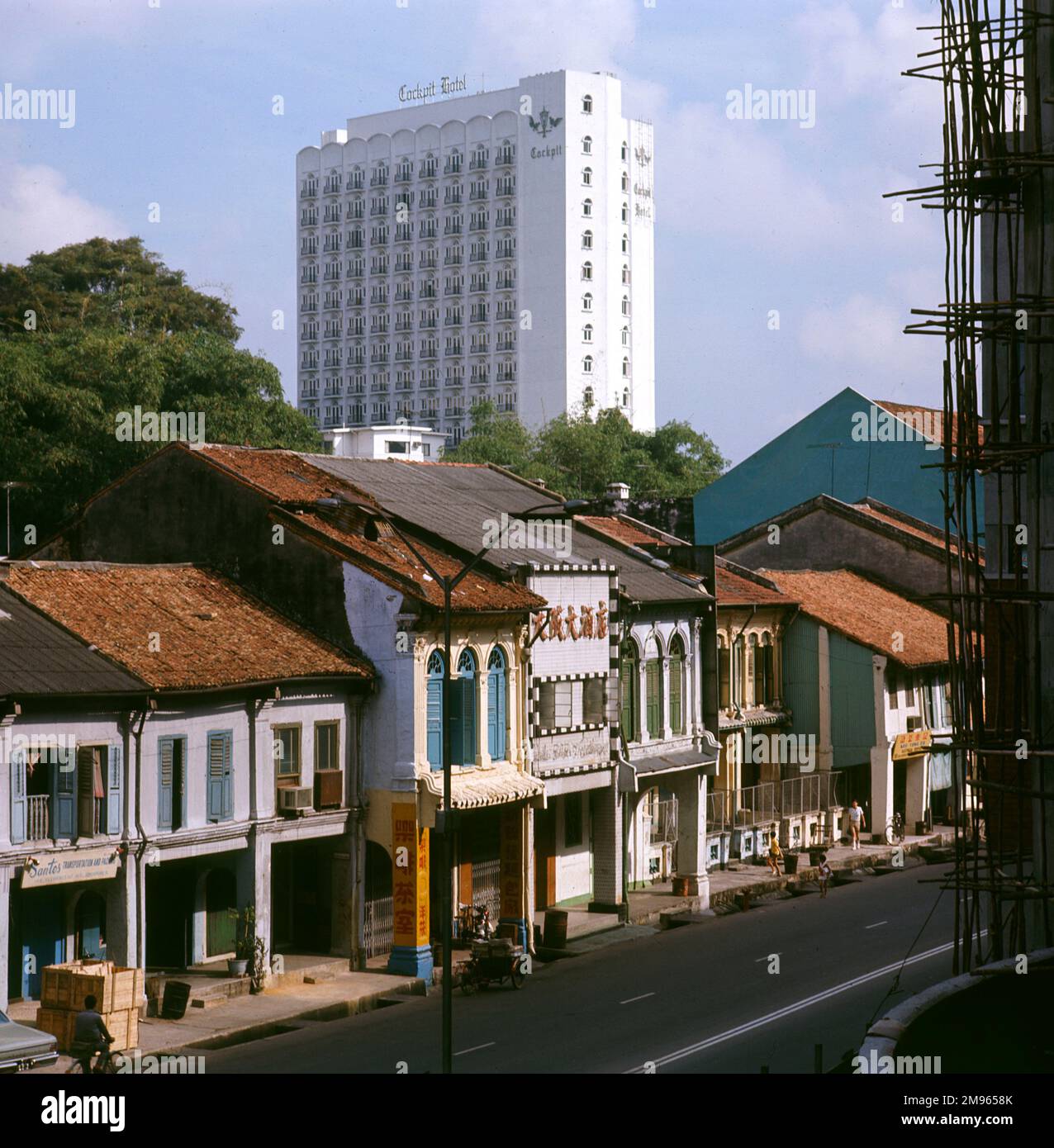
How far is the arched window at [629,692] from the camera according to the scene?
47969mm

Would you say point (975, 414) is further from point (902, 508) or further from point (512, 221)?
point (512, 221)

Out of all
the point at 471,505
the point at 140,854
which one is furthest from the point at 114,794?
the point at 471,505

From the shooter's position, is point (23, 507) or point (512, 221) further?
point (512, 221)

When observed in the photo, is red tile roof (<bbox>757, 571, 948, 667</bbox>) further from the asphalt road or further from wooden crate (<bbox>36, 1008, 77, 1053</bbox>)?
wooden crate (<bbox>36, 1008, 77, 1053</bbox>)

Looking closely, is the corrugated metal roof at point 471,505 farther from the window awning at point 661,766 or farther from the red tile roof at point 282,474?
the window awning at point 661,766

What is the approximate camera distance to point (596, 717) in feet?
150

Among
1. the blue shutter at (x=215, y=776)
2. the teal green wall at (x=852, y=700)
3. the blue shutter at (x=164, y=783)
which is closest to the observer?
the blue shutter at (x=164, y=783)

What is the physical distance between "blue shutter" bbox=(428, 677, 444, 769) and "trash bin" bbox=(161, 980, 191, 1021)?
327 inches

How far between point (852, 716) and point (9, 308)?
5278 centimetres

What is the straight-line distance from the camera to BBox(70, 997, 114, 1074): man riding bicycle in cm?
2759

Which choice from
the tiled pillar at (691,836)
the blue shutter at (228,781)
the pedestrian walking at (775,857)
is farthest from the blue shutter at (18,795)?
the pedestrian walking at (775,857)

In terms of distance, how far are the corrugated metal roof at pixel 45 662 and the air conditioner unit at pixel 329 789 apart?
5724mm
